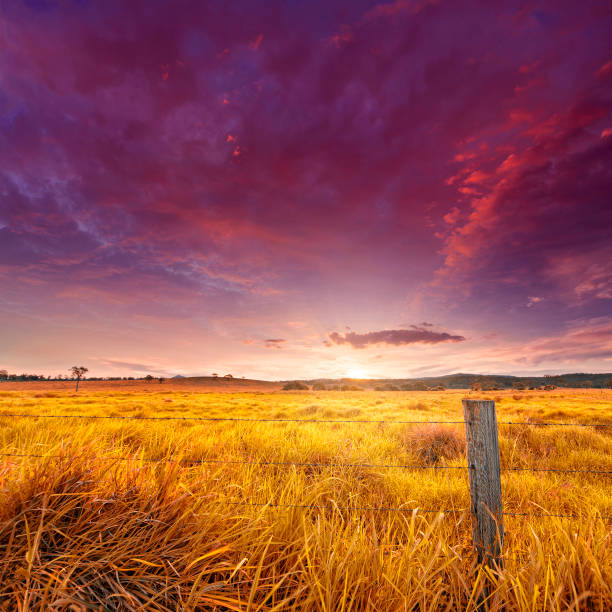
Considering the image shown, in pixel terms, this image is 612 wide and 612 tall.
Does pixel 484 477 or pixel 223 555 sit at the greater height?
pixel 484 477

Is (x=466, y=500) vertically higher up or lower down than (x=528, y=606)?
lower down

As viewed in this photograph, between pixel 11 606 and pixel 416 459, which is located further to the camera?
pixel 416 459

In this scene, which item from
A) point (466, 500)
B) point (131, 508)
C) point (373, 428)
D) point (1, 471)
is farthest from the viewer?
point (373, 428)

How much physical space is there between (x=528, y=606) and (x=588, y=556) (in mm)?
643

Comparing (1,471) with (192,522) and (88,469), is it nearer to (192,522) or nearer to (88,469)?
(88,469)

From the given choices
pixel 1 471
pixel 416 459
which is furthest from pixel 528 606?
pixel 416 459

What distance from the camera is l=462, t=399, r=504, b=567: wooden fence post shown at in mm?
2742

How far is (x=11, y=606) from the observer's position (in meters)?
1.89

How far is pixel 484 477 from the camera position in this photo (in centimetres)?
283

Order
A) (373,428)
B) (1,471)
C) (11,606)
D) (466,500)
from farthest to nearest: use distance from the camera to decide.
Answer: (373,428), (466,500), (1,471), (11,606)

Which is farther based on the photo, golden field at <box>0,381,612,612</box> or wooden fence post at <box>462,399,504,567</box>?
wooden fence post at <box>462,399,504,567</box>

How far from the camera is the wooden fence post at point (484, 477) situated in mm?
2742

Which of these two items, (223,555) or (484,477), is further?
(484,477)

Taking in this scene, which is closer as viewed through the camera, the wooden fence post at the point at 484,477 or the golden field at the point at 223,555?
the golden field at the point at 223,555
